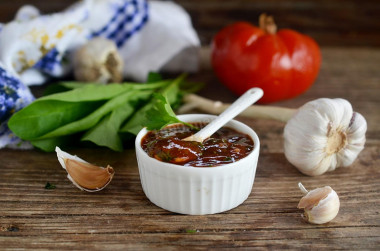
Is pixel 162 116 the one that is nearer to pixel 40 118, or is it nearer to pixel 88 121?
pixel 88 121

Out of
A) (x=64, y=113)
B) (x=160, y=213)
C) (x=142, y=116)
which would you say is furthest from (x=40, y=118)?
(x=160, y=213)

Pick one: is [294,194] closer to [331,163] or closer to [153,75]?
[331,163]

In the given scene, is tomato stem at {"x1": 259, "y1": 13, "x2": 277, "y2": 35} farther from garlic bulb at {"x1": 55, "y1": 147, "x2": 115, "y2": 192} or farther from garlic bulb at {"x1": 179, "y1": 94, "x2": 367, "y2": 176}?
garlic bulb at {"x1": 55, "y1": 147, "x2": 115, "y2": 192}

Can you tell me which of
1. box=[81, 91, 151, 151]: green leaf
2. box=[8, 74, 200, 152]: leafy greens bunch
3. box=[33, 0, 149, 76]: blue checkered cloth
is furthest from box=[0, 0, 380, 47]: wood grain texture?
box=[81, 91, 151, 151]: green leaf

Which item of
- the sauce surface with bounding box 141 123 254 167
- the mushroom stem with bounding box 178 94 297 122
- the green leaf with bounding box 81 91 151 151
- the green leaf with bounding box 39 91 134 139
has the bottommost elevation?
the mushroom stem with bounding box 178 94 297 122

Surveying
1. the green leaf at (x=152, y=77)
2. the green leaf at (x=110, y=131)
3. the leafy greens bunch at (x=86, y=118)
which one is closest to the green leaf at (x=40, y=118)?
the leafy greens bunch at (x=86, y=118)

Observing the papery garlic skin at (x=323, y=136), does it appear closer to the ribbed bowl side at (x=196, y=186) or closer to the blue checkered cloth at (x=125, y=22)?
the ribbed bowl side at (x=196, y=186)
